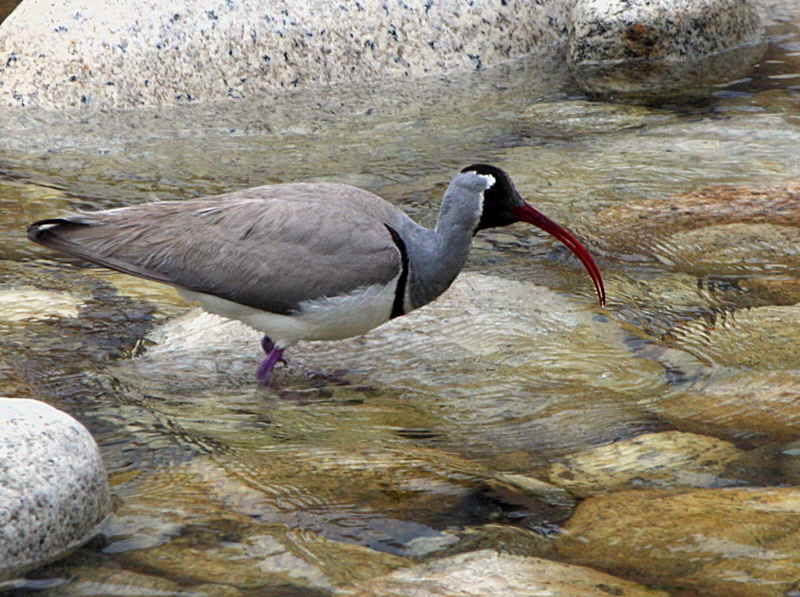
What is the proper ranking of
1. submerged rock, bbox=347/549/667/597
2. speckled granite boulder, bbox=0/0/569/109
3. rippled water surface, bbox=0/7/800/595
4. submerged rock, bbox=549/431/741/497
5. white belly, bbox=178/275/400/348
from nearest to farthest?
submerged rock, bbox=347/549/667/597, rippled water surface, bbox=0/7/800/595, submerged rock, bbox=549/431/741/497, white belly, bbox=178/275/400/348, speckled granite boulder, bbox=0/0/569/109

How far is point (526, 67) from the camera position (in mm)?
11125

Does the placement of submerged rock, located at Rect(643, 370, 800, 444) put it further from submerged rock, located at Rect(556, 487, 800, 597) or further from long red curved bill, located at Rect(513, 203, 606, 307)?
long red curved bill, located at Rect(513, 203, 606, 307)

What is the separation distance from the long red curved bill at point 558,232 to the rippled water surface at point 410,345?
0.96ft

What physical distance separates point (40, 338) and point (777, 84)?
6953 millimetres

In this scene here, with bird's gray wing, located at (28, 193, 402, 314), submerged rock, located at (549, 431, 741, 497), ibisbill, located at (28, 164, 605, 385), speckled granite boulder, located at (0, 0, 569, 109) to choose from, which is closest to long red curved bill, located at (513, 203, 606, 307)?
ibisbill, located at (28, 164, 605, 385)

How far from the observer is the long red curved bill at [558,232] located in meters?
5.86

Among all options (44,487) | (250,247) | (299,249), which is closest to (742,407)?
(299,249)

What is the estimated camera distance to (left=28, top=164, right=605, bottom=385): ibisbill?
5.59 metres

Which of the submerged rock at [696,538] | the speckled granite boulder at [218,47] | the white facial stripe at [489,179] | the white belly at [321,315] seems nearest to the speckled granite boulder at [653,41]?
the speckled granite boulder at [218,47]

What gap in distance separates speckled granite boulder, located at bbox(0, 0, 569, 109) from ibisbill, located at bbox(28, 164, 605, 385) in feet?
15.2

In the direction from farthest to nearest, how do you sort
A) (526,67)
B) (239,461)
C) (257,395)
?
(526,67), (257,395), (239,461)

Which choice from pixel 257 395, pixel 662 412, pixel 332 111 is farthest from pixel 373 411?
pixel 332 111

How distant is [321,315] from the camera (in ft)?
18.4

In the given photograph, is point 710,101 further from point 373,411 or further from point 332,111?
point 373,411
